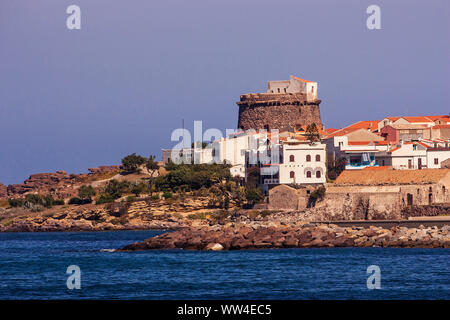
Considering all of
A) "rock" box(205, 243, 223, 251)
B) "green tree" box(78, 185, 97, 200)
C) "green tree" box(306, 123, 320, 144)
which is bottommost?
"rock" box(205, 243, 223, 251)

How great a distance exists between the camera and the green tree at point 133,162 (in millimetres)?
86562

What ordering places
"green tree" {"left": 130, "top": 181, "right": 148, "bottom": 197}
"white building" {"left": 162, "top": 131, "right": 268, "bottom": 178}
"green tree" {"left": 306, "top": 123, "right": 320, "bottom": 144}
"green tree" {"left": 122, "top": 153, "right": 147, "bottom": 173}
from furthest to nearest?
1. "green tree" {"left": 122, "top": 153, "right": 147, "bottom": 173}
2. "white building" {"left": 162, "top": 131, "right": 268, "bottom": 178}
3. "green tree" {"left": 130, "top": 181, "right": 148, "bottom": 197}
4. "green tree" {"left": 306, "top": 123, "right": 320, "bottom": 144}

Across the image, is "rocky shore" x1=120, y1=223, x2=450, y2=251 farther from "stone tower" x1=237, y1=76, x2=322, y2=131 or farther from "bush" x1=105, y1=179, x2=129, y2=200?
"stone tower" x1=237, y1=76, x2=322, y2=131

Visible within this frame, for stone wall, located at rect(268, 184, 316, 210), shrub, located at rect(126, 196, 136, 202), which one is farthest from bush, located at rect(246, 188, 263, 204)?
shrub, located at rect(126, 196, 136, 202)

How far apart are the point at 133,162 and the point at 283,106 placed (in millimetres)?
16582

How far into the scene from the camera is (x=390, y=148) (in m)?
73.1

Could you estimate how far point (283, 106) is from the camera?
9175 cm

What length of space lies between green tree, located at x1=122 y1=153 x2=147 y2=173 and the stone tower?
12.5 meters

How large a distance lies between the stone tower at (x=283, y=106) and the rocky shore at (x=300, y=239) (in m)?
38.5

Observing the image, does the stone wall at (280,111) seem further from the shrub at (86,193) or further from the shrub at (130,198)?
the shrub at (130,198)

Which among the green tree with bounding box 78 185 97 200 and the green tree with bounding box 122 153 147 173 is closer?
the green tree with bounding box 78 185 97 200

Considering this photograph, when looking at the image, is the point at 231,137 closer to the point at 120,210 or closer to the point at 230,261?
the point at 120,210

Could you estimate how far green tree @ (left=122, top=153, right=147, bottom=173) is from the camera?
86562mm
